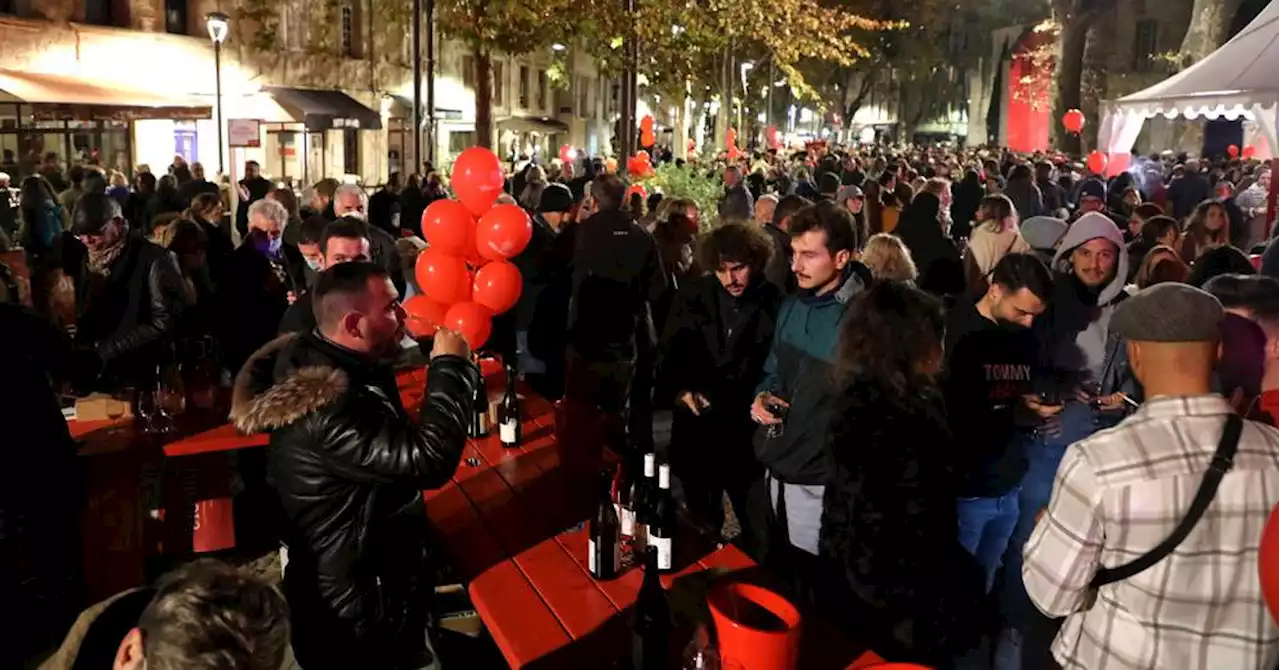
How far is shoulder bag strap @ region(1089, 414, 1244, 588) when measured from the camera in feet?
7.72

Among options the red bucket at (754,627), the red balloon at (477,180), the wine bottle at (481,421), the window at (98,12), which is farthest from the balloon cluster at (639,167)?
the window at (98,12)

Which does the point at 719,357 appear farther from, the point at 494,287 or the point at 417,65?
the point at 417,65

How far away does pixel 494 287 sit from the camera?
5.68m

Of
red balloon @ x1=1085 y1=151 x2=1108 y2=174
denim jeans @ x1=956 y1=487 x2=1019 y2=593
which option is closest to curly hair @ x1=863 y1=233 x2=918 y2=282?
denim jeans @ x1=956 y1=487 x2=1019 y2=593

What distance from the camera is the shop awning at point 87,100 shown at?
16.5 meters

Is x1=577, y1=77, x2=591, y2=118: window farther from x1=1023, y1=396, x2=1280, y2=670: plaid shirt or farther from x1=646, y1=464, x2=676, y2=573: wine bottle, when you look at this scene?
x1=1023, y1=396, x2=1280, y2=670: plaid shirt

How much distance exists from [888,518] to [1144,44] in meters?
53.0

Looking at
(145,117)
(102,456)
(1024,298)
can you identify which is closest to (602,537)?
(1024,298)

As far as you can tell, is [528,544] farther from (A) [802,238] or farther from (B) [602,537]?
(A) [802,238]

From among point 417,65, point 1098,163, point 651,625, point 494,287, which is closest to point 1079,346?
point 494,287

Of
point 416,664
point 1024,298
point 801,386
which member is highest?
point 1024,298

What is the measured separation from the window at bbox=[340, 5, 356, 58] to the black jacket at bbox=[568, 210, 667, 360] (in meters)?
23.7

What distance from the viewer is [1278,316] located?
12.0 ft

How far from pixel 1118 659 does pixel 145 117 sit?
63.9ft
